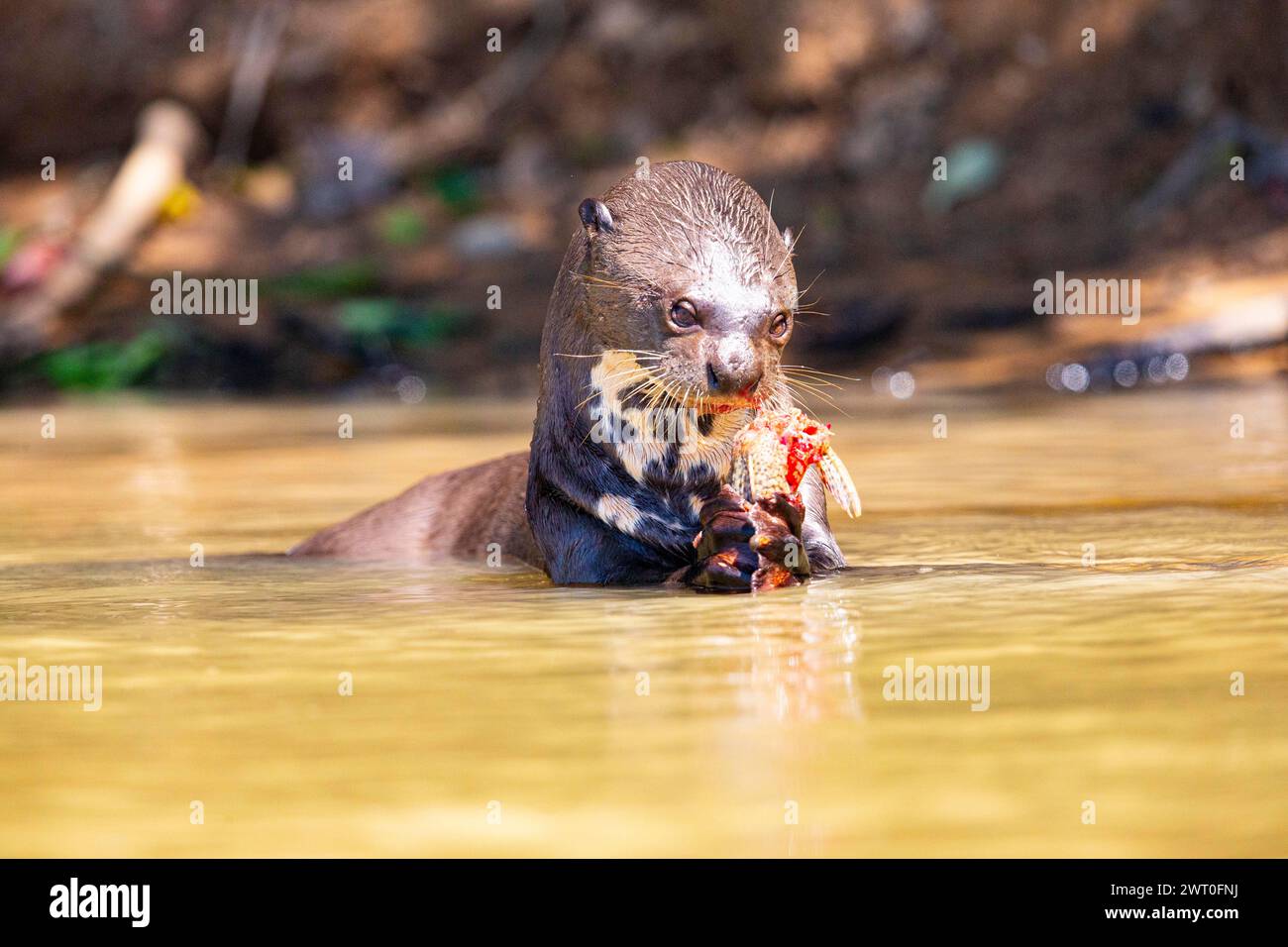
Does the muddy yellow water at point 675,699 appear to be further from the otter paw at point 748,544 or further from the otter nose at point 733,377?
the otter nose at point 733,377

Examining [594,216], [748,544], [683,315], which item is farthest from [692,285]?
[748,544]

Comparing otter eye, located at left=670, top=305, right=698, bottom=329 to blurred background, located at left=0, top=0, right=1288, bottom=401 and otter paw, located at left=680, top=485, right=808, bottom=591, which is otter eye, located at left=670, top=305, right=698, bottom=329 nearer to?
otter paw, located at left=680, top=485, right=808, bottom=591

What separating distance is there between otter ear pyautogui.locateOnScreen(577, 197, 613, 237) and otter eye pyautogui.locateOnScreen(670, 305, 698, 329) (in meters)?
0.31

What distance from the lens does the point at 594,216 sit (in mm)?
4789

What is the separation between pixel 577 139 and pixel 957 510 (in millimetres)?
12148

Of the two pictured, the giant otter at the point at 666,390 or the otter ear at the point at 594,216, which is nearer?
the giant otter at the point at 666,390

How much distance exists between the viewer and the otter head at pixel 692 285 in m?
4.49

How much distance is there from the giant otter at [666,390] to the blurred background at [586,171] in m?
7.14

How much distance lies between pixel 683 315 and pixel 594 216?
14.7 inches

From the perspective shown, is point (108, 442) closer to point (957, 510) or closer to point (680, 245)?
point (957, 510)

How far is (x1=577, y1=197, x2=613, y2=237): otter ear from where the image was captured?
477 cm

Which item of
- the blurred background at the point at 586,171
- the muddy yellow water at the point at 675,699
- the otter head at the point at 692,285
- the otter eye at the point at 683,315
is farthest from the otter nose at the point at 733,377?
the blurred background at the point at 586,171
